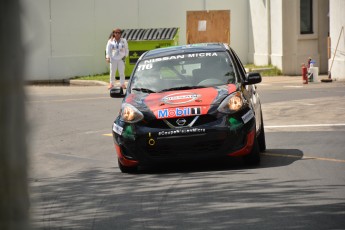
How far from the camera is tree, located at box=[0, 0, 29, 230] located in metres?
1.81

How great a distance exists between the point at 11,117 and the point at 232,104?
9267 mm

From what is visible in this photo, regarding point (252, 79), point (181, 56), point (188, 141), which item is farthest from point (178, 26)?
point (188, 141)

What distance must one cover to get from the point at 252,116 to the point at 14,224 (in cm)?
949

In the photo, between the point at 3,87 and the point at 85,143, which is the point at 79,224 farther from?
the point at 85,143

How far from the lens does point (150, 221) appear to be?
7.77 m

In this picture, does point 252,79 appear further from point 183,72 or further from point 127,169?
point 127,169

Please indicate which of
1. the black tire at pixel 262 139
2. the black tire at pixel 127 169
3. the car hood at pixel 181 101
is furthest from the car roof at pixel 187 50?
the black tire at pixel 127 169

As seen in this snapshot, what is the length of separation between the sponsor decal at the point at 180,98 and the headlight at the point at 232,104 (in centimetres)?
37

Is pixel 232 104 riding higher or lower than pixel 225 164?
higher

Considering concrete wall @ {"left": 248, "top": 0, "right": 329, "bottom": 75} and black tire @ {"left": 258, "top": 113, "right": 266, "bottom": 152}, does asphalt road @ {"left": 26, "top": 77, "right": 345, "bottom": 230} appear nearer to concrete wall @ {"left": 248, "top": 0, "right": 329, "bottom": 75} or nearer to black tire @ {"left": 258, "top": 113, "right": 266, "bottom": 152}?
black tire @ {"left": 258, "top": 113, "right": 266, "bottom": 152}

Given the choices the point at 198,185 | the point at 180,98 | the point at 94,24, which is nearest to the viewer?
the point at 198,185

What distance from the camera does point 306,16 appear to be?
1172 inches

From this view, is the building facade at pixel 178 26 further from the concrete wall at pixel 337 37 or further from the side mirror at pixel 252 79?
the side mirror at pixel 252 79

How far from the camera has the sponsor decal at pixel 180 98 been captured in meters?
11.1
